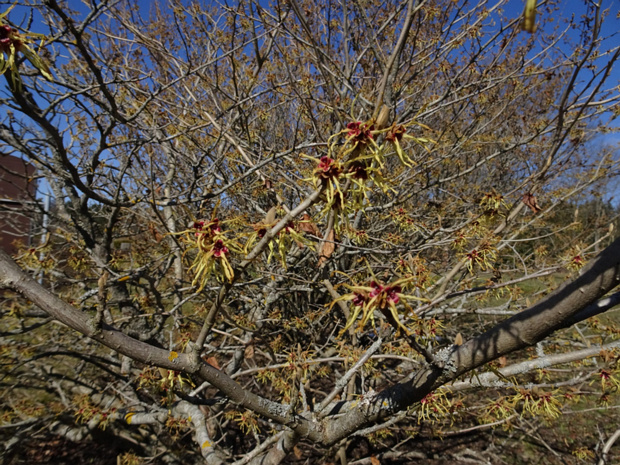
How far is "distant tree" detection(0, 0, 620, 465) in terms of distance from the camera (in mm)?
1018

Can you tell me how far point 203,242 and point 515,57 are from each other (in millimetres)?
6167

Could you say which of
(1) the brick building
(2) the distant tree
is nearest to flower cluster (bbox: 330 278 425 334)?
(2) the distant tree

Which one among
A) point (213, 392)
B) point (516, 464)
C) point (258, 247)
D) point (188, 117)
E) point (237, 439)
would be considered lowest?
point (516, 464)

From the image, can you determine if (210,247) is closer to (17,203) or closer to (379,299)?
(379,299)

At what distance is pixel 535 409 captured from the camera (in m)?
2.03

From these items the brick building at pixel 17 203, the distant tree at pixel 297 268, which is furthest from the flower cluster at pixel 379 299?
the brick building at pixel 17 203

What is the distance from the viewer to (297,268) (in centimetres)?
407

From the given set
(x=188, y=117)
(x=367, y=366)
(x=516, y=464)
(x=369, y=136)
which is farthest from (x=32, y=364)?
(x=516, y=464)

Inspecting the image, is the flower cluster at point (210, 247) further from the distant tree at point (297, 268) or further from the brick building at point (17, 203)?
the brick building at point (17, 203)

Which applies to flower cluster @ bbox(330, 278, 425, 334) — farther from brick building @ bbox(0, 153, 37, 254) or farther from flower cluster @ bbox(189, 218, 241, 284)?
brick building @ bbox(0, 153, 37, 254)

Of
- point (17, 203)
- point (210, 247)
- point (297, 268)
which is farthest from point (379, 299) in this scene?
point (297, 268)

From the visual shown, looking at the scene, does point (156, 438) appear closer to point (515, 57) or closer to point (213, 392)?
point (213, 392)

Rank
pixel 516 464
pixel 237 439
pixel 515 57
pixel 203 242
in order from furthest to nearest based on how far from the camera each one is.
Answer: pixel 515 57 < pixel 237 439 < pixel 516 464 < pixel 203 242

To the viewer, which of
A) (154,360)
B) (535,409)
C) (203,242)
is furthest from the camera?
(535,409)
